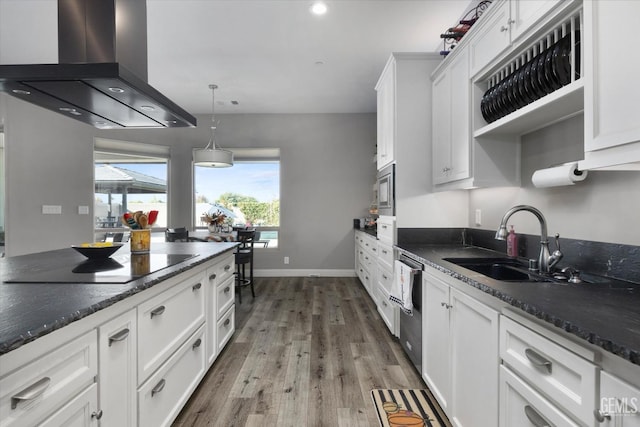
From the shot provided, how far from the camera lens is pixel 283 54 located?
11.3ft

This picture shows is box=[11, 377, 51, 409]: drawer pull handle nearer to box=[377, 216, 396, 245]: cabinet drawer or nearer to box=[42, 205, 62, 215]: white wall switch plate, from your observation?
box=[377, 216, 396, 245]: cabinet drawer

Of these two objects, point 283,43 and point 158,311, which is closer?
point 158,311

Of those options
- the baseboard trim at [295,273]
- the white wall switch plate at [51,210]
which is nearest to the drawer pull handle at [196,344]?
the baseboard trim at [295,273]

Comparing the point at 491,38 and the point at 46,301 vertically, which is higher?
the point at 491,38

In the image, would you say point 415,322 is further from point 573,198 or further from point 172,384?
point 172,384

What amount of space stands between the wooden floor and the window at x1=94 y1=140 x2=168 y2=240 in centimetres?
304

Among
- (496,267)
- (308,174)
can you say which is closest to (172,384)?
(496,267)

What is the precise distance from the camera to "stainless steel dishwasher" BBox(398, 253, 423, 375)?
2045 millimetres

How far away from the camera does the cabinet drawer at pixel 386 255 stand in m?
2.72

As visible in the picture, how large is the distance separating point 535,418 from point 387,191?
2.12m

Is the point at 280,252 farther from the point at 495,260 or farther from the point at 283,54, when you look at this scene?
the point at 495,260

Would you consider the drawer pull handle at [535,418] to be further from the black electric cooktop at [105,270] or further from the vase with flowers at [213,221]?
the vase with flowers at [213,221]

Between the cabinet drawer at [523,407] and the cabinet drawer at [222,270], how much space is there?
176cm

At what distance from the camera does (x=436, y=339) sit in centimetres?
176
